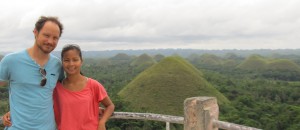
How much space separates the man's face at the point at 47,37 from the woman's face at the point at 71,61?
127mm

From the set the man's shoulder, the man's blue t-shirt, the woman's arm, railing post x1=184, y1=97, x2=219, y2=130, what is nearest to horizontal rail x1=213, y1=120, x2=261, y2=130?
railing post x1=184, y1=97, x2=219, y2=130

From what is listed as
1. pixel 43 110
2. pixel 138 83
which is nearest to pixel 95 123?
pixel 43 110

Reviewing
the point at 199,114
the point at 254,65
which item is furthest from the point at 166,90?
the point at 254,65

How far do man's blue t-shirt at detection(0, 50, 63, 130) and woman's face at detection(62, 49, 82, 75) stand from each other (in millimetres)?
152

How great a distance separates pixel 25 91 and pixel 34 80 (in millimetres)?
81

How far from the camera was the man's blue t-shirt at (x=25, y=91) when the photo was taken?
195 cm

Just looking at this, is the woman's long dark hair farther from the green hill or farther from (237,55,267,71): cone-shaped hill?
(237,55,267,71): cone-shaped hill

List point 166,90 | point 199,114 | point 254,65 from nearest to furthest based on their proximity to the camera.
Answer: point 199,114 → point 166,90 → point 254,65

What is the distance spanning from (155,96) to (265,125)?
8.62 meters

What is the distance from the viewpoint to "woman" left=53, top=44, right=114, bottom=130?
6.82 ft

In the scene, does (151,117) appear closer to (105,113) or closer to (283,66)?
(105,113)

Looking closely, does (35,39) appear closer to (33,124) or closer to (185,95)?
(33,124)

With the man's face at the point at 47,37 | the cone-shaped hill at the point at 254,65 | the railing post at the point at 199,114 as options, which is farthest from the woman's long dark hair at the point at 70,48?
the cone-shaped hill at the point at 254,65

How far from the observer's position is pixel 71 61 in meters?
2.12
